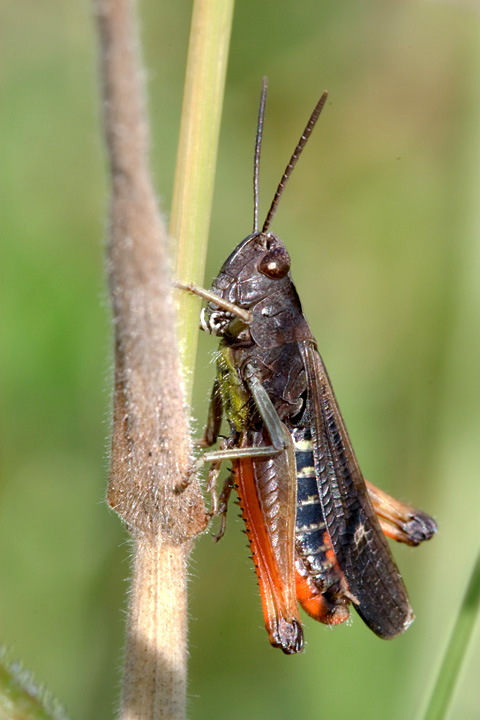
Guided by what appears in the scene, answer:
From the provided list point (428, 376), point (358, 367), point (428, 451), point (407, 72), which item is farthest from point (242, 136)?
point (428, 451)

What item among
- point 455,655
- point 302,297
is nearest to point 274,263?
point 302,297

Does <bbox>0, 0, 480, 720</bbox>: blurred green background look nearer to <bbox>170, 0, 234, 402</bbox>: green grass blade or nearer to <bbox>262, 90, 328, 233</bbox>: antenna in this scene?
<bbox>262, 90, 328, 233</bbox>: antenna

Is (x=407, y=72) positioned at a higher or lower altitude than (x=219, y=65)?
higher

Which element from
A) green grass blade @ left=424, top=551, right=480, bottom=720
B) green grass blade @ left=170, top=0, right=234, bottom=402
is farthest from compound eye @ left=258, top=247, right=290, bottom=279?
green grass blade @ left=424, top=551, right=480, bottom=720

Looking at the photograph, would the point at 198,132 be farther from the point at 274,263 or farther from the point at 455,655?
the point at 455,655

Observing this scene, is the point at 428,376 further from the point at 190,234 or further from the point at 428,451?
the point at 190,234

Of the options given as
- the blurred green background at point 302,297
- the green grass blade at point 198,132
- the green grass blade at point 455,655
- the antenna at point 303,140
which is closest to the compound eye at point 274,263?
the antenna at point 303,140
